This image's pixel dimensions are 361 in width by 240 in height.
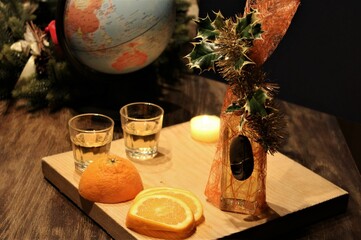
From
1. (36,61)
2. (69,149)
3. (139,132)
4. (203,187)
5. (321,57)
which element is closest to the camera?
(203,187)

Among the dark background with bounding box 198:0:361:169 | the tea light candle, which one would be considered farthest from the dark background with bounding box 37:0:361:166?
the tea light candle

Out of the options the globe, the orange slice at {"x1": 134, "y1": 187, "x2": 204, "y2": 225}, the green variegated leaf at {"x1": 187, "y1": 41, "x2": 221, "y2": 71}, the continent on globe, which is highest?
the green variegated leaf at {"x1": 187, "y1": 41, "x2": 221, "y2": 71}

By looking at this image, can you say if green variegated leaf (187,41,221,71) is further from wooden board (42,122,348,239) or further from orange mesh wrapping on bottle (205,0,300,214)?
wooden board (42,122,348,239)

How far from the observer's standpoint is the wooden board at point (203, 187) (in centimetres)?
133

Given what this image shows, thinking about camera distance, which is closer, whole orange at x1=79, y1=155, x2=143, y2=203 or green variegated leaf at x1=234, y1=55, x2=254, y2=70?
green variegated leaf at x1=234, y1=55, x2=254, y2=70

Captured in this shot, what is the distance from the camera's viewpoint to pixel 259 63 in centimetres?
126

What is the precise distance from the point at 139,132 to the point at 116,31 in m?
0.27

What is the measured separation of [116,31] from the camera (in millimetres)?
1689

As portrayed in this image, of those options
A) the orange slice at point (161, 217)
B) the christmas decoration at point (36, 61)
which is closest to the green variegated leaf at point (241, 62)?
the orange slice at point (161, 217)

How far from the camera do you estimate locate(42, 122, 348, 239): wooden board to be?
1.33m

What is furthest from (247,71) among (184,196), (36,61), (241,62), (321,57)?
(321,57)

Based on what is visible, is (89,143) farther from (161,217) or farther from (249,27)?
(249,27)

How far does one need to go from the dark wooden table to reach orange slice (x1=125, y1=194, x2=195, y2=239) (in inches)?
3.8

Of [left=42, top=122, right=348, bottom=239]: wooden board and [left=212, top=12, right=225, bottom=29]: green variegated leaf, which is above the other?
[left=212, top=12, right=225, bottom=29]: green variegated leaf
